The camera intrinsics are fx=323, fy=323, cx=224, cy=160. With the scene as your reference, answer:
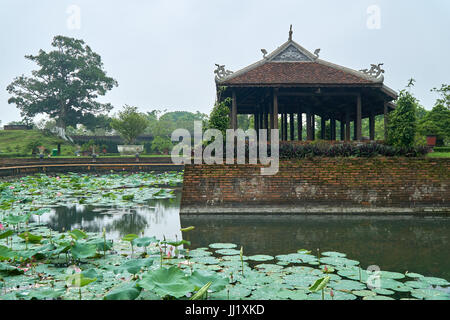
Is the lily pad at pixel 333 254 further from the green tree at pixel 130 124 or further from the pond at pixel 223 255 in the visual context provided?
the green tree at pixel 130 124

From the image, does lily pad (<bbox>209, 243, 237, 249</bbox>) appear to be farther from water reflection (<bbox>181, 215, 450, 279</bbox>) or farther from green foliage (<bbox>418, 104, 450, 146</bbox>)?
green foliage (<bbox>418, 104, 450, 146</bbox>)

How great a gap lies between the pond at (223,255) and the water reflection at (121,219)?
2 cm

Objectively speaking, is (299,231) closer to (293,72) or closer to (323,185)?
(323,185)

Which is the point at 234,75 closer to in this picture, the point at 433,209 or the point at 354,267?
the point at 433,209

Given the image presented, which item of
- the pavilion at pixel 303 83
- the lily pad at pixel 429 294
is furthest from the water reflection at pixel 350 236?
the pavilion at pixel 303 83

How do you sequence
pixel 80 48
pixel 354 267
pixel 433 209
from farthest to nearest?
pixel 80 48, pixel 433 209, pixel 354 267

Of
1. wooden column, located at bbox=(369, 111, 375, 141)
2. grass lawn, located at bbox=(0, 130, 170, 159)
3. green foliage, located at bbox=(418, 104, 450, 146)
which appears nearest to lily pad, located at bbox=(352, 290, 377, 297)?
wooden column, located at bbox=(369, 111, 375, 141)

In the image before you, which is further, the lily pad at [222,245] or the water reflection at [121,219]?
the water reflection at [121,219]

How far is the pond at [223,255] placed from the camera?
3.01 meters

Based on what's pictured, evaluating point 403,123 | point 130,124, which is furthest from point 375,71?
point 130,124

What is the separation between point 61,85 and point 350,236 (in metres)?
37.9

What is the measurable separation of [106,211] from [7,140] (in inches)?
1270

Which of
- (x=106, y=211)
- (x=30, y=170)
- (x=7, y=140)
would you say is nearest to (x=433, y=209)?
(x=106, y=211)
